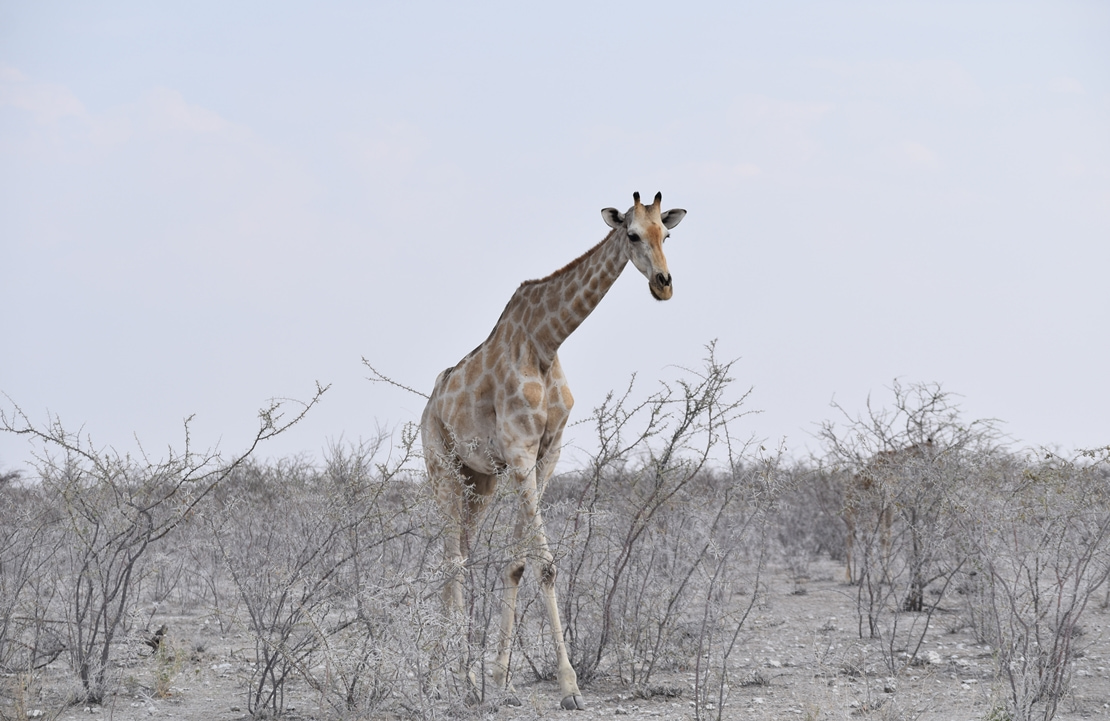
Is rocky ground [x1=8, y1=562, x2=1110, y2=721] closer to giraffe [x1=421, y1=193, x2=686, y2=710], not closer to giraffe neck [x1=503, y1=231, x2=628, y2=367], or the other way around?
giraffe [x1=421, y1=193, x2=686, y2=710]

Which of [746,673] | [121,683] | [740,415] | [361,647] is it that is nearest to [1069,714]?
[746,673]

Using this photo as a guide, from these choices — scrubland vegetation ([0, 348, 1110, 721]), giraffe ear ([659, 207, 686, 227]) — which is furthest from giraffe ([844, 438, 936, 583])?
giraffe ear ([659, 207, 686, 227])

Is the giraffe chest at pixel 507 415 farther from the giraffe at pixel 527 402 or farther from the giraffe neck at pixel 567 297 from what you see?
the giraffe neck at pixel 567 297

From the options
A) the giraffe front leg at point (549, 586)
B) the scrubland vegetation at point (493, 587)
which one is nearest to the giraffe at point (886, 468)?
the scrubland vegetation at point (493, 587)

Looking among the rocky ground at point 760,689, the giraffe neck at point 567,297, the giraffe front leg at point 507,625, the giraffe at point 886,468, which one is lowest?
the rocky ground at point 760,689

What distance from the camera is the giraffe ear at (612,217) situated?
240 inches

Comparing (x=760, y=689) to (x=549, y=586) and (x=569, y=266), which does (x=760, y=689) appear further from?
(x=569, y=266)

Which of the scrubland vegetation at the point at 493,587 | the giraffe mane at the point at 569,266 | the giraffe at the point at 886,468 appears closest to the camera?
the scrubland vegetation at the point at 493,587

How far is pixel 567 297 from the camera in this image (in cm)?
622

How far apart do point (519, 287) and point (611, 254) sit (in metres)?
0.78

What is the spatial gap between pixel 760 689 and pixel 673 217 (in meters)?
2.92

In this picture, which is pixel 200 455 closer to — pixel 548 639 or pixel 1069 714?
pixel 548 639

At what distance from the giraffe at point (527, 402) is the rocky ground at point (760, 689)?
1.72 ft

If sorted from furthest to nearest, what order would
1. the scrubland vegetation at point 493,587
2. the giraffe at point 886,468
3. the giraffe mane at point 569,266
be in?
the giraffe at point 886,468 < the giraffe mane at point 569,266 < the scrubland vegetation at point 493,587
